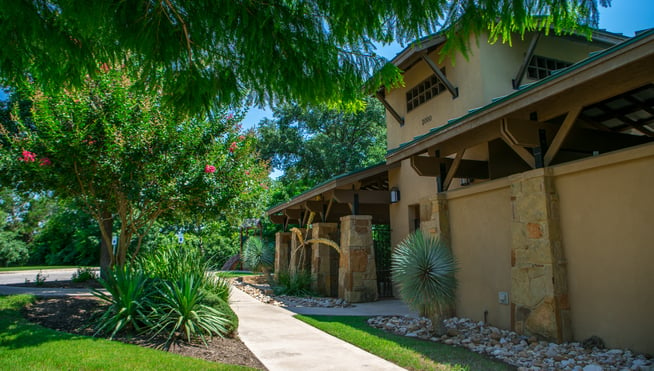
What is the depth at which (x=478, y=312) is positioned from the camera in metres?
7.33

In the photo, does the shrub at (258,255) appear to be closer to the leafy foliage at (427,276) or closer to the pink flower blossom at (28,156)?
the pink flower blossom at (28,156)

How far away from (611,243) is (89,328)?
7.46m

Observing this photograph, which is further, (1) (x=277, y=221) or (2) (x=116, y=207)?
(1) (x=277, y=221)

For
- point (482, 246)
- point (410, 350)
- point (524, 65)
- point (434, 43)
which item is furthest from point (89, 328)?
point (524, 65)

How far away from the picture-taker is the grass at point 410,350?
4.74 meters

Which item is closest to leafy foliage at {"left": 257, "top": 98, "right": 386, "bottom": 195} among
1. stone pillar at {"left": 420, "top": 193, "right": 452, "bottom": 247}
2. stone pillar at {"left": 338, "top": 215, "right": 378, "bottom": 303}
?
stone pillar at {"left": 338, "top": 215, "right": 378, "bottom": 303}

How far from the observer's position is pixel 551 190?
19.3 ft

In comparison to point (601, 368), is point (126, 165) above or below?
above

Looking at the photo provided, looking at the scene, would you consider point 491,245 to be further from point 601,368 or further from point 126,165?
point 126,165

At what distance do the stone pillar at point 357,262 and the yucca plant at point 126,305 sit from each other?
5535 mm

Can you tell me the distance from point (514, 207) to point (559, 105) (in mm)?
1607

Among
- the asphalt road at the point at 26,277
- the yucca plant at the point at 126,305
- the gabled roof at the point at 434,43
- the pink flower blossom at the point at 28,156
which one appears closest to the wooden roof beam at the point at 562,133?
the gabled roof at the point at 434,43

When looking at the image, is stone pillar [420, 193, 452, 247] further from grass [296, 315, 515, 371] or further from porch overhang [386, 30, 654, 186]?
grass [296, 315, 515, 371]

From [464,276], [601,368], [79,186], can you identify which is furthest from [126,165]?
[601,368]
